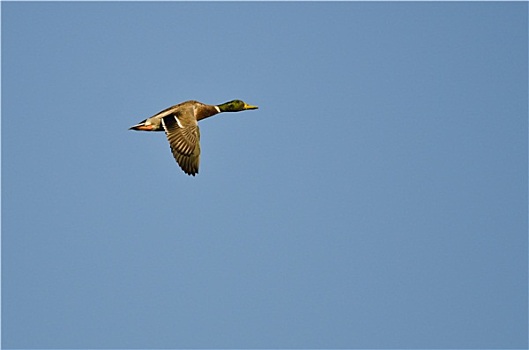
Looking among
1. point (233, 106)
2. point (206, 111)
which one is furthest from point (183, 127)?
point (233, 106)

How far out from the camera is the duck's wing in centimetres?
2780

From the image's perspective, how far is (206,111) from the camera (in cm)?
3056

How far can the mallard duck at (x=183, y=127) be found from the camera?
27.8 metres

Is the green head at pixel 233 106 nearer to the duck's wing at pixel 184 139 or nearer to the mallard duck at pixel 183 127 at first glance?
the mallard duck at pixel 183 127

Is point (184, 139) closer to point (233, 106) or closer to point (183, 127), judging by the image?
point (183, 127)

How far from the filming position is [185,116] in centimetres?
2903

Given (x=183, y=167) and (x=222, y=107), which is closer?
(x=183, y=167)

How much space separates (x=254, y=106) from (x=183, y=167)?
4.90 m

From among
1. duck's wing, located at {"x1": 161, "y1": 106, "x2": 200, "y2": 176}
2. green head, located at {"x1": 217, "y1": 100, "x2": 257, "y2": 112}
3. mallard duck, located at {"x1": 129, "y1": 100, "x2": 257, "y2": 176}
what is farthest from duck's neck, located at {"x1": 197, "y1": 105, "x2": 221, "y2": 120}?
duck's wing, located at {"x1": 161, "y1": 106, "x2": 200, "y2": 176}

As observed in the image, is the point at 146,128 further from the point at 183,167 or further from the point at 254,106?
the point at 254,106

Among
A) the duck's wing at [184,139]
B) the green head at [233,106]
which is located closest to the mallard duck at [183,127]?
the duck's wing at [184,139]

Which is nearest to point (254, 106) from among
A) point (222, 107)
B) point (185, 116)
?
point (222, 107)

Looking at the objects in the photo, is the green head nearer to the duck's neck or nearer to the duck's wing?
the duck's neck

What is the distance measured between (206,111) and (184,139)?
8.40 feet
